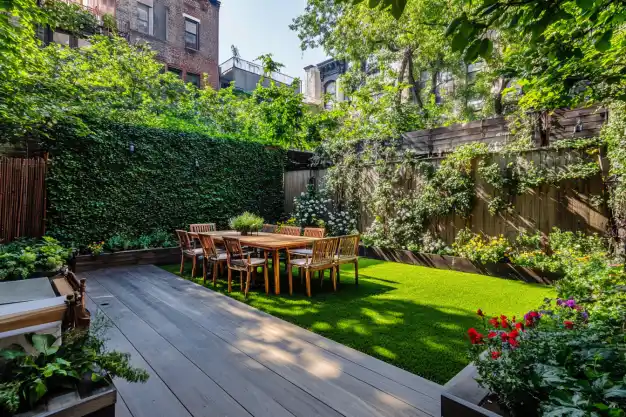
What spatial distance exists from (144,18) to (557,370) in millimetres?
16497

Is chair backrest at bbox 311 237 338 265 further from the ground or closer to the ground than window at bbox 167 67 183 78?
closer to the ground

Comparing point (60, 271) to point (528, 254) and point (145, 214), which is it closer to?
point (145, 214)

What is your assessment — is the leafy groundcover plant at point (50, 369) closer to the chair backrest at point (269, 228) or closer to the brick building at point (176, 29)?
the chair backrest at point (269, 228)

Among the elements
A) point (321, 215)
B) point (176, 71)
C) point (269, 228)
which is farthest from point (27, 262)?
point (176, 71)

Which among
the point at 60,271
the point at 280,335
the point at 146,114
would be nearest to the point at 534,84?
the point at 280,335

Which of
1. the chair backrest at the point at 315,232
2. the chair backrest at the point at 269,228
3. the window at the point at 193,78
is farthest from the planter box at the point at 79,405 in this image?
the window at the point at 193,78

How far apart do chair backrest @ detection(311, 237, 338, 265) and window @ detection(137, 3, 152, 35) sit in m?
13.3

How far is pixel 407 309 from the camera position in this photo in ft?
12.4

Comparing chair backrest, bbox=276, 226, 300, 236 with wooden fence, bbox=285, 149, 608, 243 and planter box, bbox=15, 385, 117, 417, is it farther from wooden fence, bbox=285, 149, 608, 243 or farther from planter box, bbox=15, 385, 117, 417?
planter box, bbox=15, 385, 117, 417

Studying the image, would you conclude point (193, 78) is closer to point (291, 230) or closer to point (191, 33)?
point (191, 33)

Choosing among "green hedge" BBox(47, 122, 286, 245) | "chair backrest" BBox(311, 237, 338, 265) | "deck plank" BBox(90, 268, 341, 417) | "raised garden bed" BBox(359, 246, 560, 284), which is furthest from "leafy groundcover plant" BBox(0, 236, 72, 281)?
"raised garden bed" BBox(359, 246, 560, 284)

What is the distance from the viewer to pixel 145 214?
7.15 m

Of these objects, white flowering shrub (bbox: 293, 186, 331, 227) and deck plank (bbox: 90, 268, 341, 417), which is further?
white flowering shrub (bbox: 293, 186, 331, 227)

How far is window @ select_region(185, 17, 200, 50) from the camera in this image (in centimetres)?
1420
